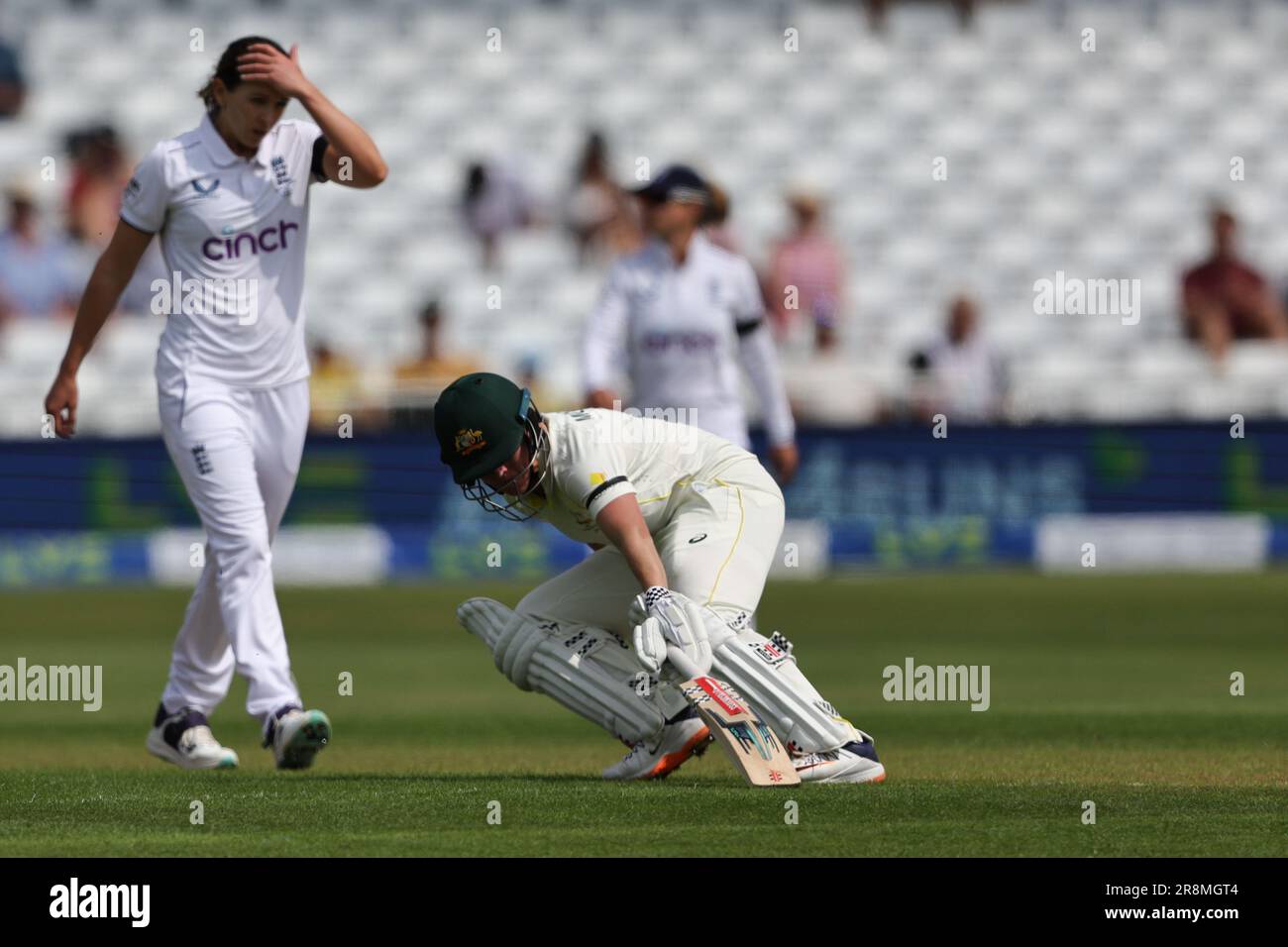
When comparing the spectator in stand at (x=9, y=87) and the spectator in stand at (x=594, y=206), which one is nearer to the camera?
the spectator in stand at (x=594, y=206)

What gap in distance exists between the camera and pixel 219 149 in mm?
7242

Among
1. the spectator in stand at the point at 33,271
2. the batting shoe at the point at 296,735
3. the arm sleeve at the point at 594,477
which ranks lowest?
the batting shoe at the point at 296,735

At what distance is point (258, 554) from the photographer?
7.09 metres

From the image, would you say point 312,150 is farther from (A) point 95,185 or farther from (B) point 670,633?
Answer: (A) point 95,185

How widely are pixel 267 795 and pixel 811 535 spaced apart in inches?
459

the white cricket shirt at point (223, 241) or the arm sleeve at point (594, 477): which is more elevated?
the white cricket shirt at point (223, 241)

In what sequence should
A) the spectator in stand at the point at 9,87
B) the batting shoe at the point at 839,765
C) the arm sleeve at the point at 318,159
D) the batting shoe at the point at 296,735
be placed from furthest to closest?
1. the spectator in stand at the point at 9,87
2. the arm sleeve at the point at 318,159
3. the batting shoe at the point at 296,735
4. the batting shoe at the point at 839,765

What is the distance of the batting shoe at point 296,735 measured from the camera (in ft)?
22.1

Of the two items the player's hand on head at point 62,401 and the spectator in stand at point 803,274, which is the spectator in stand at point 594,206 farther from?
the player's hand on head at point 62,401

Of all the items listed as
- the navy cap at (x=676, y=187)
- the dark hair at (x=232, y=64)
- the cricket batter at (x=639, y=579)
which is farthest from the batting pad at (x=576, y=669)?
the navy cap at (x=676, y=187)

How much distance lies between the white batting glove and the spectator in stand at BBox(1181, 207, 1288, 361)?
14213 millimetres
